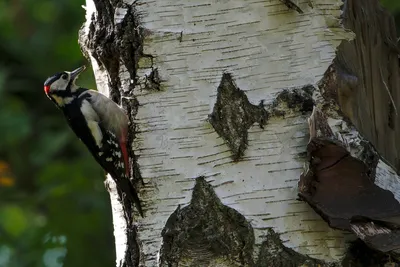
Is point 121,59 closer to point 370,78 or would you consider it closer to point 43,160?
point 370,78

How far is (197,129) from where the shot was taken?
211cm

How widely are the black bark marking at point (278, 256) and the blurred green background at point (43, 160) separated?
1.16 m

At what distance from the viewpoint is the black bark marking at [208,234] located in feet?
6.70

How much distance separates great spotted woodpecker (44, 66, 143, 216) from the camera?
7.64 feet

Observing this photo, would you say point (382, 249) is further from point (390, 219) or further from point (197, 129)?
point (197, 129)

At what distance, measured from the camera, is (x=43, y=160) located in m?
4.16

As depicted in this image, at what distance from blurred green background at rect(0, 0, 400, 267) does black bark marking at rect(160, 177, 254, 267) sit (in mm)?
1030

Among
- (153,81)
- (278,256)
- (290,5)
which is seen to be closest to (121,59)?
(153,81)

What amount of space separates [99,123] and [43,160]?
4.25 feet

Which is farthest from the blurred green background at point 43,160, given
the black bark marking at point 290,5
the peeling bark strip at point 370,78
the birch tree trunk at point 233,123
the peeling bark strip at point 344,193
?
the peeling bark strip at point 344,193

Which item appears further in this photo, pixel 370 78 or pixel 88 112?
pixel 88 112

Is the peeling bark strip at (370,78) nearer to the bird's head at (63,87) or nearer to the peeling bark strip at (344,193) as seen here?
the peeling bark strip at (344,193)

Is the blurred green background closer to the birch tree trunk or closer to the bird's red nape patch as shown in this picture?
the bird's red nape patch

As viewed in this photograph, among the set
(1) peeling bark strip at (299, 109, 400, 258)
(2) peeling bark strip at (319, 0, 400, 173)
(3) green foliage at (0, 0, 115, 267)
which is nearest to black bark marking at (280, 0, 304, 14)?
(2) peeling bark strip at (319, 0, 400, 173)
